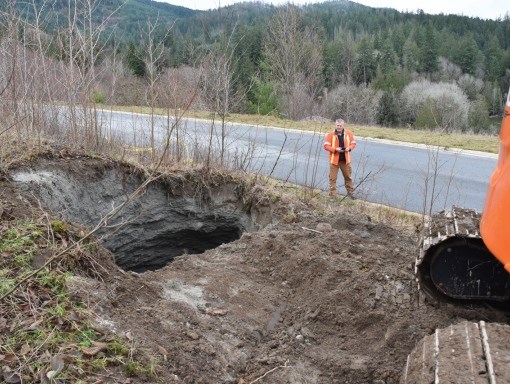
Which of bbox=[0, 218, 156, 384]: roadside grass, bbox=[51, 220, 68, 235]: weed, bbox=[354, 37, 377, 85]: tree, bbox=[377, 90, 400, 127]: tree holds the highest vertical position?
bbox=[354, 37, 377, 85]: tree

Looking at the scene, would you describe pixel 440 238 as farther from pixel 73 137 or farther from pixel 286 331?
pixel 73 137

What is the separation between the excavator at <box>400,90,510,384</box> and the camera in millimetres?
2504

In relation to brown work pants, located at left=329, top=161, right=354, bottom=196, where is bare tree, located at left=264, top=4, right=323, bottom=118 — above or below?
above

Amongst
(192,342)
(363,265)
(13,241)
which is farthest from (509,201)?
(13,241)

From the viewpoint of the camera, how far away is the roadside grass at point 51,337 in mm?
2924

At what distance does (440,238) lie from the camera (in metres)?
4.05

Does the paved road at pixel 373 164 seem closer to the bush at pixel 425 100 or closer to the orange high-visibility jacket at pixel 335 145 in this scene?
the orange high-visibility jacket at pixel 335 145

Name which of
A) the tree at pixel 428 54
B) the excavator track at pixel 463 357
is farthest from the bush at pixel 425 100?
the excavator track at pixel 463 357

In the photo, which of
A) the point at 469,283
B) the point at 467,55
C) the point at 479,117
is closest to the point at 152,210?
the point at 469,283

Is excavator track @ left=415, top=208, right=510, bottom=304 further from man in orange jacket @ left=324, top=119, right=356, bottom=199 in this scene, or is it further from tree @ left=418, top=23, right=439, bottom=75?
tree @ left=418, top=23, right=439, bottom=75

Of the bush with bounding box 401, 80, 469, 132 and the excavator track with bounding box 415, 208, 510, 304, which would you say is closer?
the excavator track with bounding box 415, 208, 510, 304

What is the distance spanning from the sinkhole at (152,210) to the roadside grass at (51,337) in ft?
8.69

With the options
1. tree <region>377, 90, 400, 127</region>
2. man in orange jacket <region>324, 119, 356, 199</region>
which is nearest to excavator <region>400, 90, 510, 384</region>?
man in orange jacket <region>324, 119, 356, 199</region>

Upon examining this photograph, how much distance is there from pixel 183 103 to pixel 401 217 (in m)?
3.74
